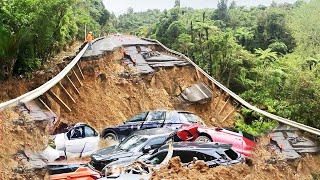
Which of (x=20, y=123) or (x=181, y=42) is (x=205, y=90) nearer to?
(x=20, y=123)

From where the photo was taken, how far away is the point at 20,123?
5926 millimetres

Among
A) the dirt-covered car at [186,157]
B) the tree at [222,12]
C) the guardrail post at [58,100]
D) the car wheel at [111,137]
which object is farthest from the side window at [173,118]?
the tree at [222,12]

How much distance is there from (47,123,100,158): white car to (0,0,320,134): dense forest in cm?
239

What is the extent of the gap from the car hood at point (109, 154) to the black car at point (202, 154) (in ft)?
1.17

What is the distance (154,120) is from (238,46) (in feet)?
20.6

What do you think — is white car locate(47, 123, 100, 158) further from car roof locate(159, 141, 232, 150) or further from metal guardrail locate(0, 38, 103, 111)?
car roof locate(159, 141, 232, 150)

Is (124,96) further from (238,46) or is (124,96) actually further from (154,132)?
(238,46)

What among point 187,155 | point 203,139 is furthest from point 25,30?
point 187,155

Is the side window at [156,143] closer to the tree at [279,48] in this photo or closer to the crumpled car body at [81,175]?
the crumpled car body at [81,175]

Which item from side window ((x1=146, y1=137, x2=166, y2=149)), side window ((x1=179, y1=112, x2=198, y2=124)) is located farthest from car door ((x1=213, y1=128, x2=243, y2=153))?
side window ((x1=146, y1=137, x2=166, y2=149))

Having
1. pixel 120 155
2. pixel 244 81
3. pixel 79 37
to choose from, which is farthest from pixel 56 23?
pixel 79 37

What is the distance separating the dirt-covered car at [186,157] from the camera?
19.4 ft

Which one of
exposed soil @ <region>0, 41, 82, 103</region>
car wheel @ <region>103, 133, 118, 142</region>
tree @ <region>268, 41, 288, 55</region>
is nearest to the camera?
car wheel @ <region>103, 133, 118, 142</region>

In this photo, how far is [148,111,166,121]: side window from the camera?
7266 mm
